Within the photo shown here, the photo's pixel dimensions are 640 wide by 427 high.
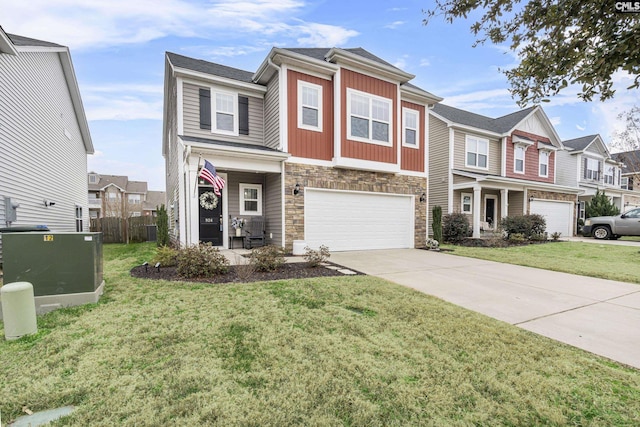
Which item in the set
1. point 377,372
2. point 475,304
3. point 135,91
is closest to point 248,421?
point 377,372

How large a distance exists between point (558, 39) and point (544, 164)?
808 inches

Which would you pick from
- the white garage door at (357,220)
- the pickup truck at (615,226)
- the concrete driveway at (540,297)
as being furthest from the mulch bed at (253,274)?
the pickup truck at (615,226)

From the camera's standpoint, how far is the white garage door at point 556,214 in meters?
17.6

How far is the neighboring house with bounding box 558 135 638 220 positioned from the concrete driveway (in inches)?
756

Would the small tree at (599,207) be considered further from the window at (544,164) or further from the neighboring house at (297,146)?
the neighboring house at (297,146)

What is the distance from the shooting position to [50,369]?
8.27ft

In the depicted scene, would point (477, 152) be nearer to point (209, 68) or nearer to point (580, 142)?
point (580, 142)

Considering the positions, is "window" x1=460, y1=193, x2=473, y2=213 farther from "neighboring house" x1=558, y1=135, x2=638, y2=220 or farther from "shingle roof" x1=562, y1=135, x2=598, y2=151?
"shingle roof" x1=562, y1=135, x2=598, y2=151

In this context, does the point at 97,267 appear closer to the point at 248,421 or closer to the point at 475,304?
the point at 248,421

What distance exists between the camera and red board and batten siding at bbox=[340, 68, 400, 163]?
9984 millimetres

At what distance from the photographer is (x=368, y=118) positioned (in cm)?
1052

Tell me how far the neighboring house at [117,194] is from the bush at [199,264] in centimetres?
2900

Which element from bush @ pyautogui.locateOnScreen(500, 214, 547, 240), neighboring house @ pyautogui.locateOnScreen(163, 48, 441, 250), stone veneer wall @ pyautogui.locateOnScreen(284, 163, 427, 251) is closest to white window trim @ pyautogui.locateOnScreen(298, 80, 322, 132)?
neighboring house @ pyautogui.locateOnScreen(163, 48, 441, 250)

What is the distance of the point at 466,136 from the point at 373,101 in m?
8.39
